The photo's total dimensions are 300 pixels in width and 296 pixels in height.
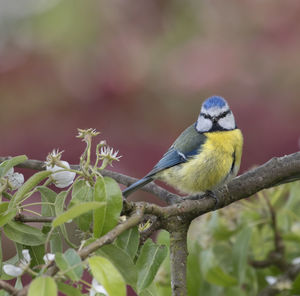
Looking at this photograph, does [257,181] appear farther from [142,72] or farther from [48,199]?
[142,72]

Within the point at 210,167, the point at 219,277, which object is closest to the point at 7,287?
the point at 219,277

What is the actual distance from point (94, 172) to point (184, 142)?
37.9 inches

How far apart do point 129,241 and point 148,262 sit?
1.8 inches

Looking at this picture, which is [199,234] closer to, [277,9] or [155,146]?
[155,146]

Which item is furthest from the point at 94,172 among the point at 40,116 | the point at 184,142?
the point at 40,116

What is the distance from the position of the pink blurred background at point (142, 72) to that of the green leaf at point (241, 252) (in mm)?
1065

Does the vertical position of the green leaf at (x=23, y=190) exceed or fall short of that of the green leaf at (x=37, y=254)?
it exceeds it

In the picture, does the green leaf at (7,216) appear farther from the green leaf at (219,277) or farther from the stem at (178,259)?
the green leaf at (219,277)

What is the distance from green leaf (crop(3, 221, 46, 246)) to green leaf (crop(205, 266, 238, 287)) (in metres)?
0.56

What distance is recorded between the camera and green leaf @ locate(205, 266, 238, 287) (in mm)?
1339

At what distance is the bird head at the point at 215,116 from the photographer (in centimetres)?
183

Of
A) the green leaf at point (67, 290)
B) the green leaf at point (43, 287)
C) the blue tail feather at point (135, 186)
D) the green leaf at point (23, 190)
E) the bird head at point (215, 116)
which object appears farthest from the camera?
the bird head at point (215, 116)

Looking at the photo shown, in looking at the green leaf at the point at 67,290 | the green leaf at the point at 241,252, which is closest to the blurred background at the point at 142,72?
the green leaf at the point at 241,252

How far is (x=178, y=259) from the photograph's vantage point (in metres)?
0.96
